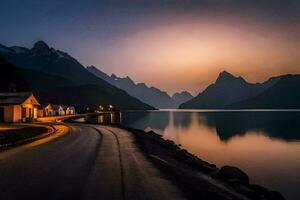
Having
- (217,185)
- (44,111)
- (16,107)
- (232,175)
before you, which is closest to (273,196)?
(217,185)

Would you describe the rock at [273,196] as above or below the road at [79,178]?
below

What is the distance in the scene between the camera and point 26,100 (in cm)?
8788

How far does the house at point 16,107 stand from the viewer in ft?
267

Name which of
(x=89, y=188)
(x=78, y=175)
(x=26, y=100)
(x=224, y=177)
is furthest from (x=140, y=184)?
(x=26, y=100)

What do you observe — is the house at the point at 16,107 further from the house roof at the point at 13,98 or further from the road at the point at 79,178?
the road at the point at 79,178

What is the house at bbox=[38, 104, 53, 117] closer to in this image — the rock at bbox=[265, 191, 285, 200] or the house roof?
the house roof

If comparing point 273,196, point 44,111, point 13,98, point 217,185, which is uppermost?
point 13,98

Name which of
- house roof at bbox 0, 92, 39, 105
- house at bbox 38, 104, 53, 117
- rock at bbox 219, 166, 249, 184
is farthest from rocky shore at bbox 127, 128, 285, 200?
house at bbox 38, 104, 53, 117

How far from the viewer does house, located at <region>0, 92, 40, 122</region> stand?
81.4m

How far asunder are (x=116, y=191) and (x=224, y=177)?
13546 millimetres

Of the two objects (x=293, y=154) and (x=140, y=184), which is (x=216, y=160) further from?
(x=140, y=184)

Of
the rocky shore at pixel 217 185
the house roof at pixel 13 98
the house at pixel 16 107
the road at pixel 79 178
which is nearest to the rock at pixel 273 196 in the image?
the rocky shore at pixel 217 185

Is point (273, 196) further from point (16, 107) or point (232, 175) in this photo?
point (16, 107)

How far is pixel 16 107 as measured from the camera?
83.1 meters
